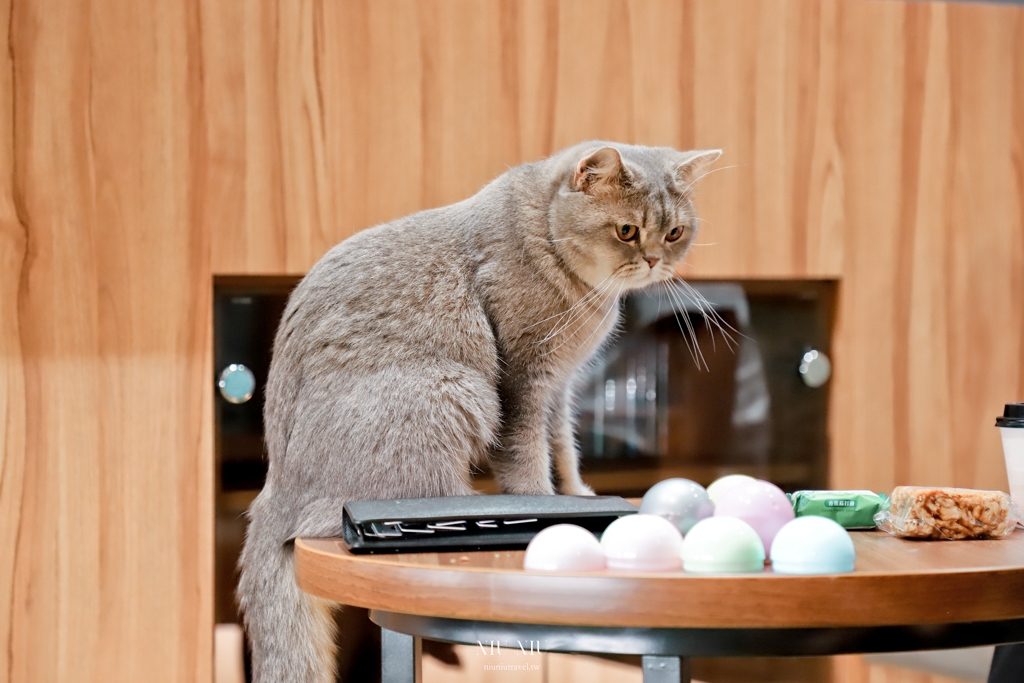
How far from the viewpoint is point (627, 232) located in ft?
3.66

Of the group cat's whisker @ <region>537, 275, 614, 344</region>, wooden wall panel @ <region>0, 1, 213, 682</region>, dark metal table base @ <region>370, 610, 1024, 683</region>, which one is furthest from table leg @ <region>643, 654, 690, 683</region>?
wooden wall panel @ <region>0, 1, 213, 682</region>

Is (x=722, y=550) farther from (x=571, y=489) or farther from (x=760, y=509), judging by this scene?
(x=571, y=489)

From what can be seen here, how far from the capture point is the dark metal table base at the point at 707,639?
0.67 metres

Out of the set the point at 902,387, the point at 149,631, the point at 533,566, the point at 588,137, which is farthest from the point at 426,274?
the point at 902,387

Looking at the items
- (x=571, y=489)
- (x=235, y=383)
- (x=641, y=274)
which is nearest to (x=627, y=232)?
(x=641, y=274)

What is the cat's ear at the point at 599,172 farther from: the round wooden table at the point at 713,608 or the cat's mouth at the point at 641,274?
the round wooden table at the point at 713,608

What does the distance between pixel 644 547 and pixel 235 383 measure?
0.97 meters

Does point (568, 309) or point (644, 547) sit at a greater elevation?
point (568, 309)

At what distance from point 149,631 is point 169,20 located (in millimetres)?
983

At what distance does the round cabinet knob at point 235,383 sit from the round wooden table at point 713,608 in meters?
0.83

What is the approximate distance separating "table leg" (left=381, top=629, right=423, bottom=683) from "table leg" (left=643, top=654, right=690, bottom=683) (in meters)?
0.30

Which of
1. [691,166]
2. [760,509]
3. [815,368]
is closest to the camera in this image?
[760,509]

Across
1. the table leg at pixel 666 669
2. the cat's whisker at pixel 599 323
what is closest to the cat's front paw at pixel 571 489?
the cat's whisker at pixel 599 323

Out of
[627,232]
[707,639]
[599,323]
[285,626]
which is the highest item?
[627,232]
